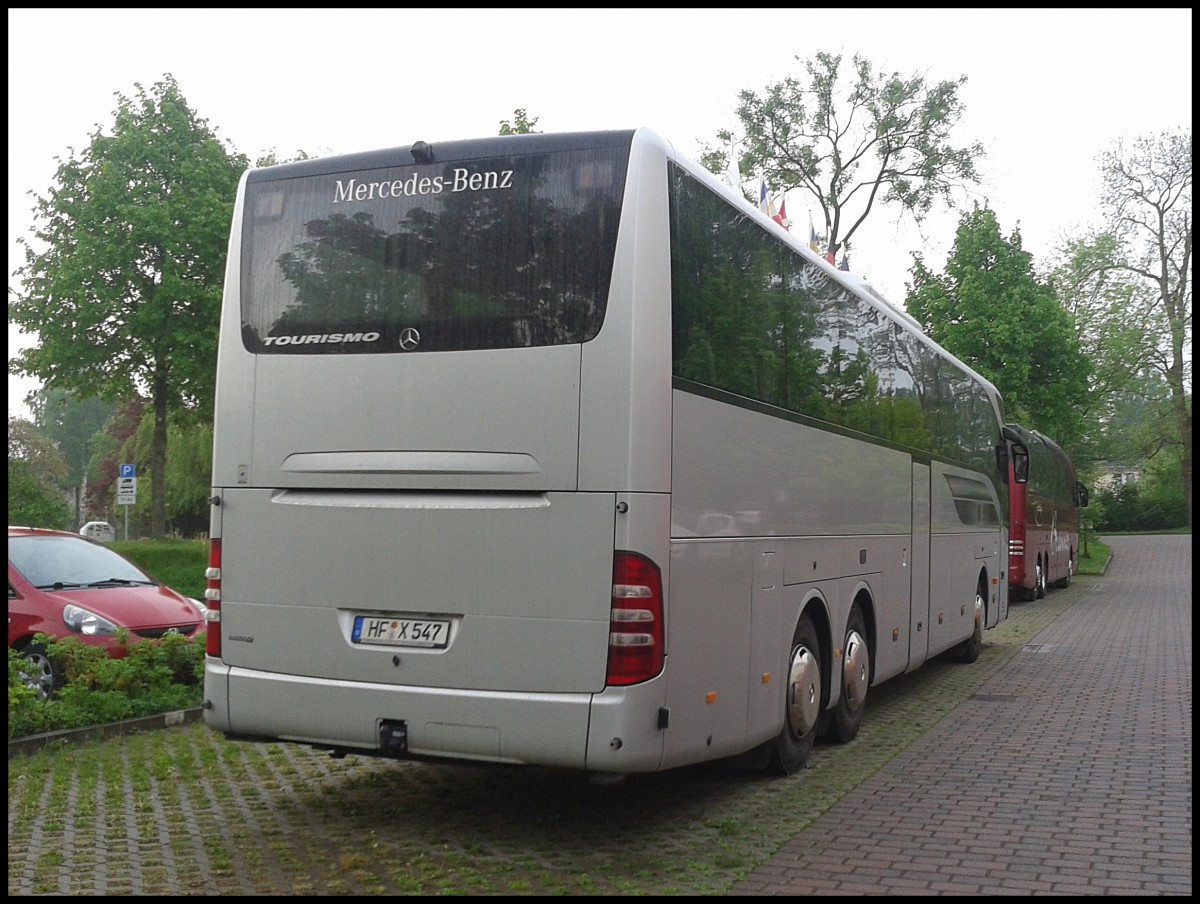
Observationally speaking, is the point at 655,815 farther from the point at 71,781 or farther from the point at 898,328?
the point at 898,328

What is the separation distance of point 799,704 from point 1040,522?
67.6 feet

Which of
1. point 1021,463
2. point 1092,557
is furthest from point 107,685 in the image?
point 1092,557

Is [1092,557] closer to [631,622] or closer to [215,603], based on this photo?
[631,622]

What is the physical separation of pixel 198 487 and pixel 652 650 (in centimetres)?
3942

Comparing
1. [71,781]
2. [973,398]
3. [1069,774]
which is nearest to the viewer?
[71,781]

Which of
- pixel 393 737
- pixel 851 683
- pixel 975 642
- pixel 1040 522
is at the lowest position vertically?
pixel 975 642

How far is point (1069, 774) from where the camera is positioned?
8.67m

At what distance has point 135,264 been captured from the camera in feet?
103

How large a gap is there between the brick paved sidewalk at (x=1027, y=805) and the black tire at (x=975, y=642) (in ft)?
4.41

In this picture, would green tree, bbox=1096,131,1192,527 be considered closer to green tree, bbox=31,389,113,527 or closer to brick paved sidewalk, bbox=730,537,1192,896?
brick paved sidewalk, bbox=730,537,1192,896

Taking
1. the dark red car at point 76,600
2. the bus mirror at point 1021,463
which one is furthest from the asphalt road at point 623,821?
the bus mirror at point 1021,463

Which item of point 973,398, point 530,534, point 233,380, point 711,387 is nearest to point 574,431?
point 530,534

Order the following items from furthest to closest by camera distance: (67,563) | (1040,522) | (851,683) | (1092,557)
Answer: (1092,557) < (1040,522) < (67,563) < (851,683)

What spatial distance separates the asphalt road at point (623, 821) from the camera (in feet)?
19.5
